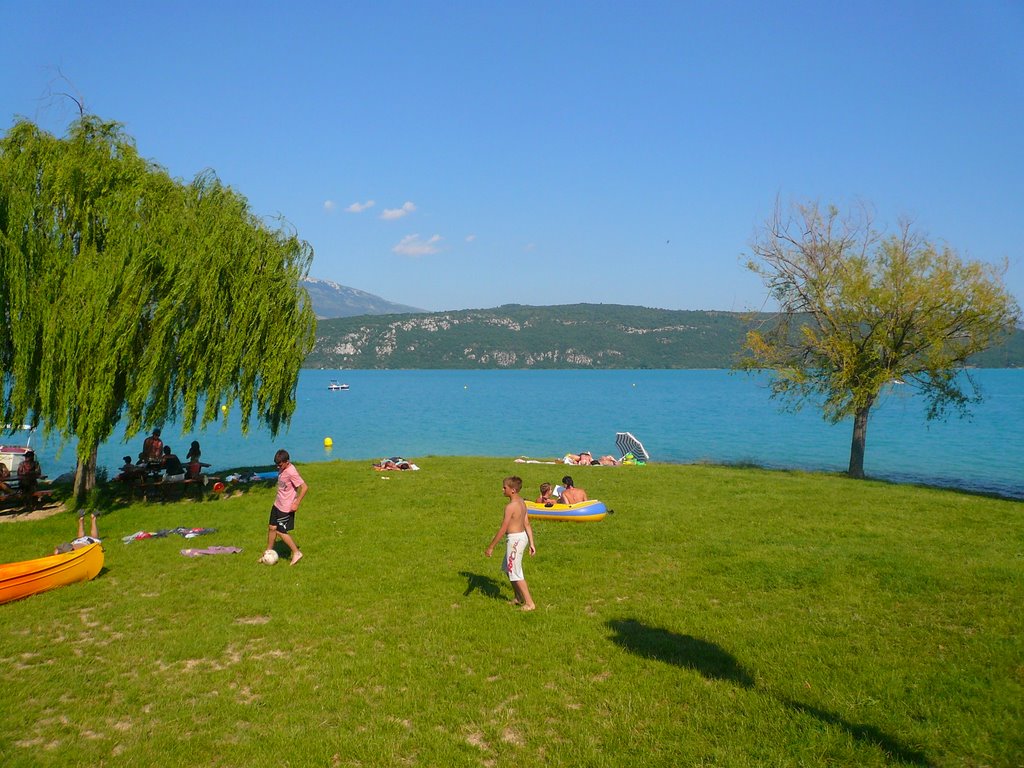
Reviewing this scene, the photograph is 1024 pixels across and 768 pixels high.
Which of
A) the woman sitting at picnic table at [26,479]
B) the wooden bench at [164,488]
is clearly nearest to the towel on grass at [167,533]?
the wooden bench at [164,488]

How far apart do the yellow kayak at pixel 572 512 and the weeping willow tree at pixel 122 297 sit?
27.7 feet

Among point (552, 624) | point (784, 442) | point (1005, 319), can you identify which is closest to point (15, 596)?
point (552, 624)

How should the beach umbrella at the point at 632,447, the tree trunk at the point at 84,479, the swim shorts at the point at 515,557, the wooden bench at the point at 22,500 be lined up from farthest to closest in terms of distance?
1. the beach umbrella at the point at 632,447
2. the tree trunk at the point at 84,479
3. the wooden bench at the point at 22,500
4. the swim shorts at the point at 515,557

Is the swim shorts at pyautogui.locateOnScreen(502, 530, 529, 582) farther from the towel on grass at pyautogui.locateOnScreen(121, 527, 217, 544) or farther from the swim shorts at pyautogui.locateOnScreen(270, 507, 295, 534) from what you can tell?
the towel on grass at pyautogui.locateOnScreen(121, 527, 217, 544)

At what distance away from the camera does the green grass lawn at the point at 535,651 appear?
615 centimetres

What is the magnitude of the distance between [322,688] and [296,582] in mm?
3939

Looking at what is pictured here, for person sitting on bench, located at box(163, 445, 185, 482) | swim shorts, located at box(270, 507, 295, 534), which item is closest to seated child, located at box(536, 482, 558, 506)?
swim shorts, located at box(270, 507, 295, 534)

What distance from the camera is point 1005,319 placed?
25.2 m

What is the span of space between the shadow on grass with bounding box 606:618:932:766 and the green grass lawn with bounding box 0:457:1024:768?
0.10 ft

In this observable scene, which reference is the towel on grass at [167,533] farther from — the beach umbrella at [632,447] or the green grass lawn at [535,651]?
the beach umbrella at [632,447]

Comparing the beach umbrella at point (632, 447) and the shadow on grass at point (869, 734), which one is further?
the beach umbrella at point (632, 447)

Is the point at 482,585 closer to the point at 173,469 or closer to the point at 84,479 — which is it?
the point at 173,469

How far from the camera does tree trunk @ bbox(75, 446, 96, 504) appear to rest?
17031mm

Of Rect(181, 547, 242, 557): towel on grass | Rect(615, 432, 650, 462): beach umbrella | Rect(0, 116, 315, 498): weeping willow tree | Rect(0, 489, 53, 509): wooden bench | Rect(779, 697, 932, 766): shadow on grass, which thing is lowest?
Rect(615, 432, 650, 462): beach umbrella
